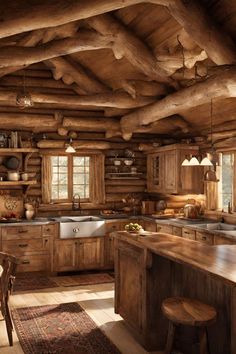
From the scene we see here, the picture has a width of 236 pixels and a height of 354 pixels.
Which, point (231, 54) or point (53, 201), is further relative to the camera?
point (53, 201)

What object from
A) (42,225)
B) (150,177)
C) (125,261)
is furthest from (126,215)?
(125,261)

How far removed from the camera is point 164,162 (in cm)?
937

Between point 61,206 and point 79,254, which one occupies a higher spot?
point 61,206

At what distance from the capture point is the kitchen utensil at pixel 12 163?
29.1 ft

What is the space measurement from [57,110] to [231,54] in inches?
189

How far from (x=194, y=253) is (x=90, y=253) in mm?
4551

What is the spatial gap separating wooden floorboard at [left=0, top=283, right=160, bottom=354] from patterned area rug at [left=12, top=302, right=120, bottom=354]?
104 millimetres

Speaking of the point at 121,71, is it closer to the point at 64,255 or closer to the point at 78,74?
the point at 78,74

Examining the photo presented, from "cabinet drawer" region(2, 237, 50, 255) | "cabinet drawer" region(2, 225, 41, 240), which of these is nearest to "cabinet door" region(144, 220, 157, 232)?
"cabinet drawer" region(2, 237, 50, 255)

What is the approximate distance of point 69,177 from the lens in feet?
31.6

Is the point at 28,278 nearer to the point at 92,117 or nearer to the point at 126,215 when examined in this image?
the point at 126,215

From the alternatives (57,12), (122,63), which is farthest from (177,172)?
(57,12)

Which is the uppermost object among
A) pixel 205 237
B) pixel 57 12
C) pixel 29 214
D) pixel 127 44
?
pixel 127 44

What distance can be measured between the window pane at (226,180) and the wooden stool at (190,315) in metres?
4.32
